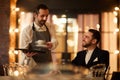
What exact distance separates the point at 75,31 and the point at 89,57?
83.8 inches

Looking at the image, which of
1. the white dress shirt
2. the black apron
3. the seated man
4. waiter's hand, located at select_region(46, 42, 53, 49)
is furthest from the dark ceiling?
waiter's hand, located at select_region(46, 42, 53, 49)

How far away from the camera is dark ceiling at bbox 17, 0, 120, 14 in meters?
5.55

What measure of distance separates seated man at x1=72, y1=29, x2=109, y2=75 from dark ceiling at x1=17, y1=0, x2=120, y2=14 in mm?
1857

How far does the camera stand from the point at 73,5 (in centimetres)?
557

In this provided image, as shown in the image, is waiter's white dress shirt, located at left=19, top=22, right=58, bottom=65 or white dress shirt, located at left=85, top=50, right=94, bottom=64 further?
white dress shirt, located at left=85, top=50, right=94, bottom=64

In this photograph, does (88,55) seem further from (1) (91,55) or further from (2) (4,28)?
(2) (4,28)

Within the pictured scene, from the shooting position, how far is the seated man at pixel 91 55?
11.0 feet

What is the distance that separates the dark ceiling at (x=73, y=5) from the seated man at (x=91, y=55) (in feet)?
6.09

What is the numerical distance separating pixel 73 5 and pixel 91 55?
87.5 inches

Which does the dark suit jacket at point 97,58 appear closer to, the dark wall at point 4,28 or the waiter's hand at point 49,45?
the waiter's hand at point 49,45

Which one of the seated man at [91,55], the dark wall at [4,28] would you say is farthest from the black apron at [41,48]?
the dark wall at [4,28]

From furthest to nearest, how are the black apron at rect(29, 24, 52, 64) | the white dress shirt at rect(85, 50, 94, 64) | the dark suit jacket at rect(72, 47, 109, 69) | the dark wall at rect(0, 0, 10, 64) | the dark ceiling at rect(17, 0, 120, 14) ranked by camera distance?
1. the dark ceiling at rect(17, 0, 120, 14)
2. the dark wall at rect(0, 0, 10, 64)
3. the white dress shirt at rect(85, 50, 94, 64)
4. the dark suit jacket at rect(72, 47, 109, 69)
5. the black apron at rect(29, 24, 52, 64)

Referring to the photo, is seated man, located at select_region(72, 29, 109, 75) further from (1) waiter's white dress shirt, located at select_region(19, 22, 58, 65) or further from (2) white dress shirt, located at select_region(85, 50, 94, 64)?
(1) waiter's white dress shirt, located at select_region(19, 22, 58, 65)

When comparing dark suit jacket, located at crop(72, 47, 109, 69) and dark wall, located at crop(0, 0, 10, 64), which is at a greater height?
dark wall, located at crop(0, 0, 10, 64)
